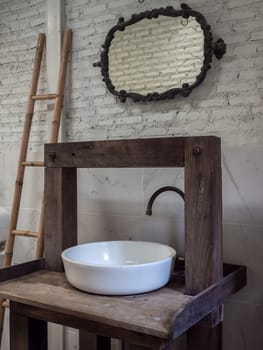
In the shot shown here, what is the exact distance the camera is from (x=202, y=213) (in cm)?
130

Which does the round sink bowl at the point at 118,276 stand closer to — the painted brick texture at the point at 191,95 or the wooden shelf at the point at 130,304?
the wooden shelf at the point at 130,304

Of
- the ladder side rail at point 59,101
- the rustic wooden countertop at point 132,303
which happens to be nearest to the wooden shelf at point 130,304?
the rustic wooden countertop at point 132,303

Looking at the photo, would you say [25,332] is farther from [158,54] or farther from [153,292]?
[158,54]

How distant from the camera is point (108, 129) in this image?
6.72ft

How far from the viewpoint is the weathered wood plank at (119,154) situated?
1350 mm

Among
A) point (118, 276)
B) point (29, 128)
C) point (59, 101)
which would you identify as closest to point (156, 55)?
point (59, 101)

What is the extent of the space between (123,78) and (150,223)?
0.73 m

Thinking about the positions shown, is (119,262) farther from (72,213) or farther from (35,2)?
(35,2)

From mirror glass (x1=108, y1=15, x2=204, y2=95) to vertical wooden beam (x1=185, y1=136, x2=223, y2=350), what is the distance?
58 cm

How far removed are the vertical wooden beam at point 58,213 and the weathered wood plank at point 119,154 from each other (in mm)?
63

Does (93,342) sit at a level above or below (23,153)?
below

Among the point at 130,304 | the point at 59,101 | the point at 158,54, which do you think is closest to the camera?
the point at 130,304

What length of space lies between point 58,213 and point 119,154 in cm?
40

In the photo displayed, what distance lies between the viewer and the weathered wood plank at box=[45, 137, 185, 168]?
4.43 feet
